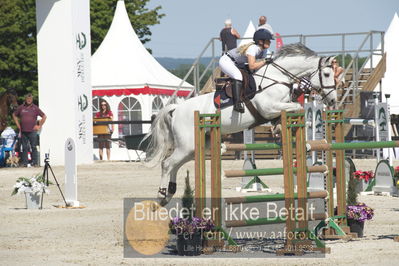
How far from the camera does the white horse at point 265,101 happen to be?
9.66 metres

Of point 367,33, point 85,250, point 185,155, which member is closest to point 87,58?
point 367,33

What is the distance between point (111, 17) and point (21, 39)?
4.79 metres

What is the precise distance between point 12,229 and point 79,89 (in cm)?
1204

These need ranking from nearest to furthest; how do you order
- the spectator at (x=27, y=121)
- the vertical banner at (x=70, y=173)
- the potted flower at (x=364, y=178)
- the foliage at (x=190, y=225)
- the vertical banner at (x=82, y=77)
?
the foliage at (x=190, y=225)
the vertical banner at (x=70, y=173)
the potted flower at (x=364, y=178)
the spectator at (x=27, y=121)
the vertical banner at (x=82, y=77)

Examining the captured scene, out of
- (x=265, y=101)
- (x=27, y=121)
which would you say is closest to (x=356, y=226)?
(x=265, y=101)

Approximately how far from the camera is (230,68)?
32.0 ft

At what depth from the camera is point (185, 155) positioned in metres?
10.2

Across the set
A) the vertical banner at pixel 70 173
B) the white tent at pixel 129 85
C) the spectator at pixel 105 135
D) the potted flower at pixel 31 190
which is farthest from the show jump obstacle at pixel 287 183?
the white tent at pixel 129 85

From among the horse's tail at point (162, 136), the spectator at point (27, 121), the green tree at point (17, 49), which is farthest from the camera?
the green tree at point (17, 49)

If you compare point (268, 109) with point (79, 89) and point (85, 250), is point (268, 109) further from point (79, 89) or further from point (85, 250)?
point (79, 89)

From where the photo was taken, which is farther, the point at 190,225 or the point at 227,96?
the point at 227,96

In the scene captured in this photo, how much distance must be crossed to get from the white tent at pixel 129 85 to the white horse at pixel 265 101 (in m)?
14.2

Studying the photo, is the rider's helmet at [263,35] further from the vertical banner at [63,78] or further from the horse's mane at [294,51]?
the vertical banner at [63,78]

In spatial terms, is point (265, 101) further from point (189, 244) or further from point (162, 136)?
point (189, 244)
